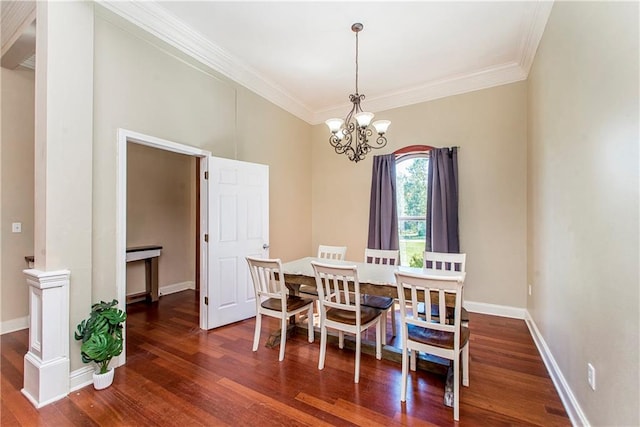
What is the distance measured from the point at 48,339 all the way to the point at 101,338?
328 millimetres

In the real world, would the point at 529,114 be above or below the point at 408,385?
above

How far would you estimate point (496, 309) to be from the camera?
374 centimetres

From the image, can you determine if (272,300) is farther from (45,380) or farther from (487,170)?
(487,170)

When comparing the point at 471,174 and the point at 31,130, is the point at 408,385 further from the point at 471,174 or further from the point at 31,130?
the point at 31,130

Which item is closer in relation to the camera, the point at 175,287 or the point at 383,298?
the point at 383,298

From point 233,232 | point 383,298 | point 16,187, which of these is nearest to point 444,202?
point 383,298

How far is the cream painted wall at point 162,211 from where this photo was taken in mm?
4461

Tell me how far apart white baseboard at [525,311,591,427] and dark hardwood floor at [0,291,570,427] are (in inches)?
1.8

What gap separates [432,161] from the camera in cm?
410

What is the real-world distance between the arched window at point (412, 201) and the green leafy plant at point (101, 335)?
368 centimetres

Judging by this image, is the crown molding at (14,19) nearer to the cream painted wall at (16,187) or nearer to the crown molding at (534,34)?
the cream painted wall at (16,187)

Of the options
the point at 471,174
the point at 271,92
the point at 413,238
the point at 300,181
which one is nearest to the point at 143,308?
the point at 300,181

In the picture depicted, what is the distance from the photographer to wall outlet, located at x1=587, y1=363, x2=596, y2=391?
5.13 feet

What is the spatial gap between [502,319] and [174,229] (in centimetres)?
526
